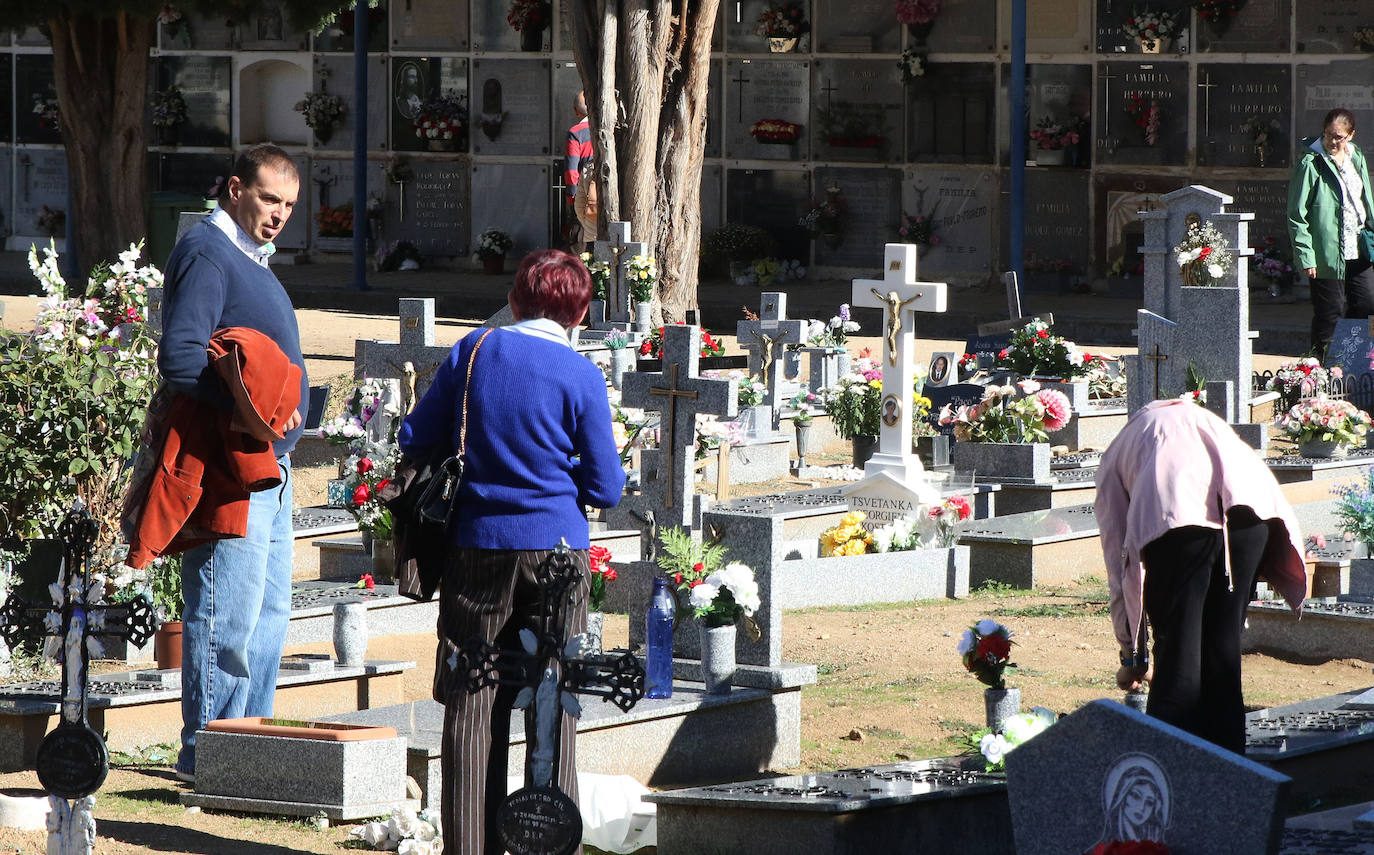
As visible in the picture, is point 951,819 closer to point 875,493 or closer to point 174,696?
point 174,696

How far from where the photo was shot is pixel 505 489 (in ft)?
13.1

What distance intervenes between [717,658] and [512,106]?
15.6 meters

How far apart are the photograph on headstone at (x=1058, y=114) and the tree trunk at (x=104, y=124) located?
8016 millimetres

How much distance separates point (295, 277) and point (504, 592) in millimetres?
16479

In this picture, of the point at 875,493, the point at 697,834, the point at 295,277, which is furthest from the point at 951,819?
the point at 295,277

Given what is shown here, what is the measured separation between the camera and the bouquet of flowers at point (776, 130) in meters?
19.2

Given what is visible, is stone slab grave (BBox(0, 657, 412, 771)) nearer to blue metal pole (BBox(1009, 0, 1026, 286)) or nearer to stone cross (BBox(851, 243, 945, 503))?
stone cross (BBox(851, 243, 945, 503))

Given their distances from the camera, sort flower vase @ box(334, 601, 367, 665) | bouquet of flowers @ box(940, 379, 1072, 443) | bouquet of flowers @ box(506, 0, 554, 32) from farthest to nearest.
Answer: bouquet of flowers @ box(506, 0, 554, 32), bouquet of flowers @ box(940, 379, 1072, 443), flower vase @ box(334, 601, 367, 665)

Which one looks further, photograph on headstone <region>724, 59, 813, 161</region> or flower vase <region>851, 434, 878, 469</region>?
photograph on headstone <region>724, 59, 813, 161</region>

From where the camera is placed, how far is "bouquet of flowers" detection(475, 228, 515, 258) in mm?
20188

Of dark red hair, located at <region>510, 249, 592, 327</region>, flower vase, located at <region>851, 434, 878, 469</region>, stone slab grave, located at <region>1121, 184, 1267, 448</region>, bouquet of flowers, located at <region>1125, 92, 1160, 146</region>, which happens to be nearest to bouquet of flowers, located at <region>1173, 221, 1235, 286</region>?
stone slab grave, located at <region>1121, 184, 1267, 448</region>

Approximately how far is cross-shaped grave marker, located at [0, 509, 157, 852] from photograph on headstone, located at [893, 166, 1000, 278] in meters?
14.6

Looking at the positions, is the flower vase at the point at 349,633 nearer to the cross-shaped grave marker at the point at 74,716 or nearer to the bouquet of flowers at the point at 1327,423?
the cross-shaped grave marker at the point at 74,716

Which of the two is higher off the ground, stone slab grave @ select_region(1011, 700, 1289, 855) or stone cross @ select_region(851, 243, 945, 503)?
stone cross @ select_region(851, 243, 945, 503)
